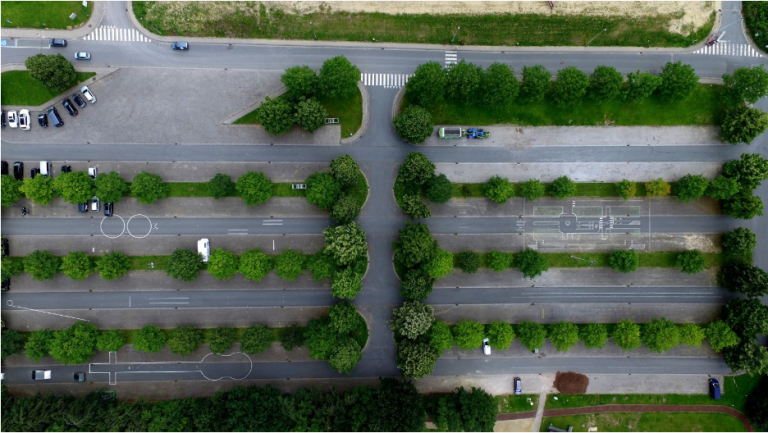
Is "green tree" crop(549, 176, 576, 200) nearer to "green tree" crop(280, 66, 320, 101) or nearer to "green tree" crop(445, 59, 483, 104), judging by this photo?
"green tree" crop(445, 59, 483, 104)

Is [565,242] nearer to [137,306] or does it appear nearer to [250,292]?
[250,292]

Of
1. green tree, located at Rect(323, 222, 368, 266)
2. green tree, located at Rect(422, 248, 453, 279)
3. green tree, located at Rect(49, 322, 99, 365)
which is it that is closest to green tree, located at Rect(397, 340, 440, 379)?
green tree, located at Rect(422, 248, 453, 279)

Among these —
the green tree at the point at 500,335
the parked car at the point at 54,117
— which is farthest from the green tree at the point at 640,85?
the parked car at the point at 54,117

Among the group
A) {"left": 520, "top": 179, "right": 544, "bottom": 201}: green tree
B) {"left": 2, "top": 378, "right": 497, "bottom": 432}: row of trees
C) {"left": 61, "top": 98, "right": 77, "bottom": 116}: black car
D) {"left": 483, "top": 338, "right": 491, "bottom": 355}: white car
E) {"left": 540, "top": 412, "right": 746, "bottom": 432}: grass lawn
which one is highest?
{"left": 61, "top": 98, "right": 77, "bottom": 116}: black car

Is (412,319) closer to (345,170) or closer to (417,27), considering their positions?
(345,170)

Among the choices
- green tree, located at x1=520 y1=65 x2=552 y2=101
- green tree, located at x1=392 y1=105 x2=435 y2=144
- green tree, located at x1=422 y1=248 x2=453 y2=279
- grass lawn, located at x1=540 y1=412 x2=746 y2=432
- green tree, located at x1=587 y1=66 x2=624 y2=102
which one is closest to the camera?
green tree, located at x1=392 y1=105 x2=435 y2=144

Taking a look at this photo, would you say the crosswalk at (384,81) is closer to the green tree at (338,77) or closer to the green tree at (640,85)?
the green tree at (338,77)

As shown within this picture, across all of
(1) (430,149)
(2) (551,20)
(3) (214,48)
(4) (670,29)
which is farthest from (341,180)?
(4) (670,29)
